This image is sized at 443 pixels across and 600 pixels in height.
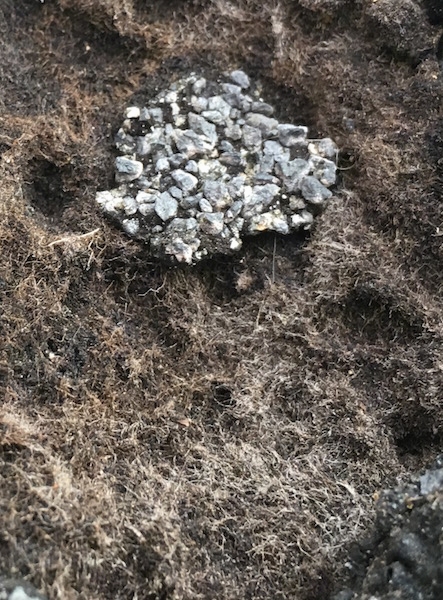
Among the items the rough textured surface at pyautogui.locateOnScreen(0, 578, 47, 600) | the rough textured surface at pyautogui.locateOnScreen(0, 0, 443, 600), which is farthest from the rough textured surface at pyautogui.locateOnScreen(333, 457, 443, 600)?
the rough textured surface at pyautogui.locateOnScreen(0, 578, 47, 600)

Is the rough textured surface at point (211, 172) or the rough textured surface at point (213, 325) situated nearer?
the rough textured surface at point (213, 325)

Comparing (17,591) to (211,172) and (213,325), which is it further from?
(211,172)

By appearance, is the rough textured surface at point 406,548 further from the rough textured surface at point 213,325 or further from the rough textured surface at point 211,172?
the rough textured surface at point 211,172

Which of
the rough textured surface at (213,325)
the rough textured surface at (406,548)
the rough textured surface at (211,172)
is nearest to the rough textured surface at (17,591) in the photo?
the rough textured surface at (213,325)

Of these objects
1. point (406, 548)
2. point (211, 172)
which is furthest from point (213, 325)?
point (406, 548)

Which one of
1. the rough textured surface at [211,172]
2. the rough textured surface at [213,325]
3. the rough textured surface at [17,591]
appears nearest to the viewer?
the rough textured surface at [17,591]

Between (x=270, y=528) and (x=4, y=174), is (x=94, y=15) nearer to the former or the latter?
(x=4, y=174)
